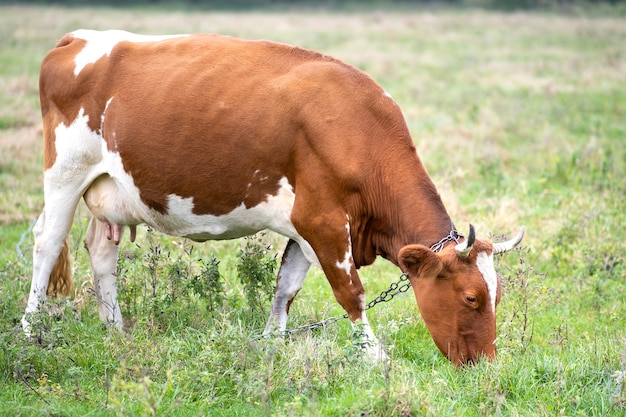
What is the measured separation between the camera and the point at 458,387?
5105 millimetres

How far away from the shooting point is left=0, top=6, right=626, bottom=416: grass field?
4.91 meters

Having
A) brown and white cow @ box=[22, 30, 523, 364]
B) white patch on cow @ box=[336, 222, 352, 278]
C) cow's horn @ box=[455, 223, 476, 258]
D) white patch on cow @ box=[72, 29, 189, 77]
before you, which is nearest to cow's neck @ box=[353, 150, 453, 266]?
brown and white cow @ box=[22, 30, 523, 364]

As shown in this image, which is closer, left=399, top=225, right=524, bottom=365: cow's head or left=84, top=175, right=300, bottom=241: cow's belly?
left=399, top=225, right=524, bottom=365: cow's head

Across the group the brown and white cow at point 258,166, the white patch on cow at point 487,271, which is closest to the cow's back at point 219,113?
the brown and white cow at point 258,166

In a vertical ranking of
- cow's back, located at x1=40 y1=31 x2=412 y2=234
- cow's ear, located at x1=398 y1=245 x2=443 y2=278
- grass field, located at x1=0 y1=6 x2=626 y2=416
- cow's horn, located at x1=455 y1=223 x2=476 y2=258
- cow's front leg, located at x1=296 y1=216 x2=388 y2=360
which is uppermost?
cow's back, located at x1=40 y1=31 x2=412 y2=234

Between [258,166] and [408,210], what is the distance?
3.44 feet

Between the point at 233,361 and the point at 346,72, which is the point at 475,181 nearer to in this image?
the point at 346,72

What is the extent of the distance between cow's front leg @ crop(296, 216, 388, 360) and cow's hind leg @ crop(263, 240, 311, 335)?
0.54m

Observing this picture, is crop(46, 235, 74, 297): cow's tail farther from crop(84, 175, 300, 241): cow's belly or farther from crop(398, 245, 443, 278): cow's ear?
crop(398, 245, 443, 278): cow's ear

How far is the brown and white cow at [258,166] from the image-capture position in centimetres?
530

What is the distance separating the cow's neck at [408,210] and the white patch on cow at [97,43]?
2.13 meters

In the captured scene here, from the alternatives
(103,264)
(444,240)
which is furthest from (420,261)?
(103,264)

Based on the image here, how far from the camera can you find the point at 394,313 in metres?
6.71

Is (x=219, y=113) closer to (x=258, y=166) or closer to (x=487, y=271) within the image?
(x=258, y=166)
